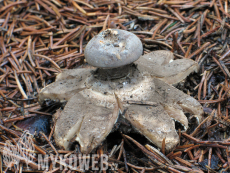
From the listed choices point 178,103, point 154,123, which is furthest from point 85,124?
point 178,103

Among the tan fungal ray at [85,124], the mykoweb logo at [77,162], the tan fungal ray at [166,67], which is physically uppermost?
the tan fungal ray at [166,67]

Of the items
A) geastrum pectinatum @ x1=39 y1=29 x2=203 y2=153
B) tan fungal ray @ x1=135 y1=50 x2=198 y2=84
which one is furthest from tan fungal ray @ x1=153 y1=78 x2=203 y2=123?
tan fungal ray @ x1=135 y1=50 x2=198 y2=84

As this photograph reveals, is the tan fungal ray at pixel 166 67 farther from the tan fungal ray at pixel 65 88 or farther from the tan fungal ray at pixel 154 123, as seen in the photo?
the tan fungal ray at pixel 65 88

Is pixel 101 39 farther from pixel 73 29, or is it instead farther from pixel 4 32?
pixel 4 32

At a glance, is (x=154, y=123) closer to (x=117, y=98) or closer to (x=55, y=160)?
(x=117, y=98)

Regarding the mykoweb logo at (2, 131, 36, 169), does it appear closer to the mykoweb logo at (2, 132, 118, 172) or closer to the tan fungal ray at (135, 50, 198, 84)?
the mykoweb logo at (2, 132, 118, 172)

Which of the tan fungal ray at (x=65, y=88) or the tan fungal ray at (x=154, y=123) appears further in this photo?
the tan fungal ray at (x=65, y=88)

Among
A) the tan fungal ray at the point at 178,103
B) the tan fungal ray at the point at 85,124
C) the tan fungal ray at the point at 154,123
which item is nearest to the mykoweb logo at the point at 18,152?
the tan fungal ray at the point at 85,124

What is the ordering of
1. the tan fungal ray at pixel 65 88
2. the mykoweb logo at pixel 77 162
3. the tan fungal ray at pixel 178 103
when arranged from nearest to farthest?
the mykoweb logo at pixel 77 162, the tan fungal ray at pixel 178 103, the tan fungal ray at pixel 65 88
